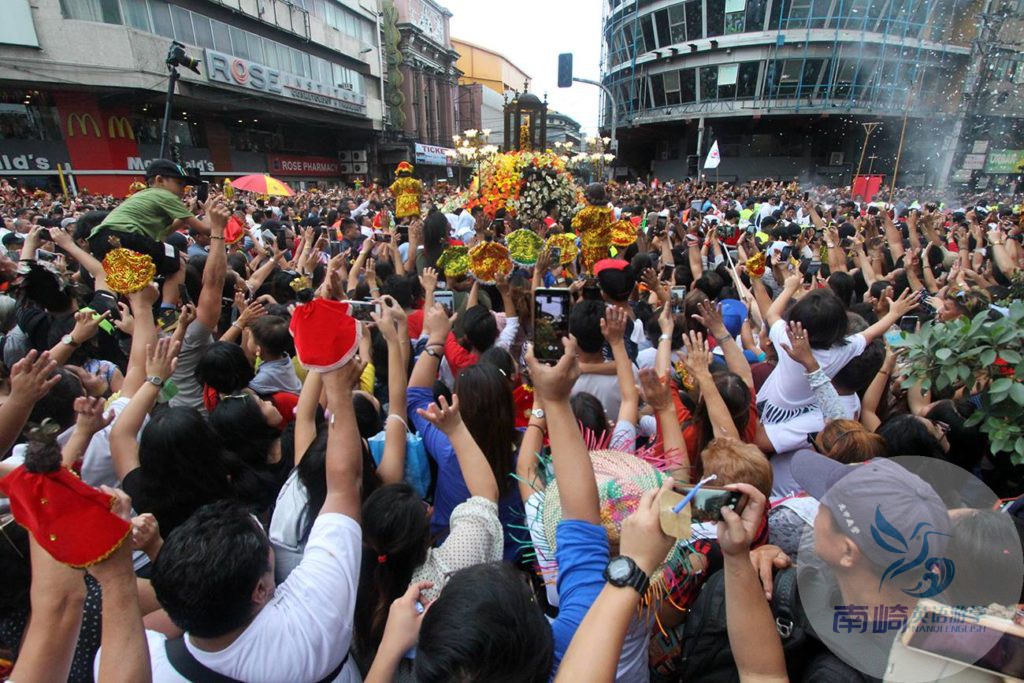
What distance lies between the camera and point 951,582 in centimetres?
126

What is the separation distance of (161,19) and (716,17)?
100ft

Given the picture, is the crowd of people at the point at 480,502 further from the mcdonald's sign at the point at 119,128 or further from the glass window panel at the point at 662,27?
the glass window panel at the point at 662,27

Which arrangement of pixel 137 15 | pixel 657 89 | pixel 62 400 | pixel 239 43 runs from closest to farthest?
1. pixel 62 400
2. pixel 137 15
3. pixel 239 43
4. pixel 657 89

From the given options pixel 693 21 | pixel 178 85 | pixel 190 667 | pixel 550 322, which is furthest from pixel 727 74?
pixel 190 667

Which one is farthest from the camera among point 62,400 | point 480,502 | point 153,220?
point 153,220

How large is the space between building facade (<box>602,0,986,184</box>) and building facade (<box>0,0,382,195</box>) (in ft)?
64.5

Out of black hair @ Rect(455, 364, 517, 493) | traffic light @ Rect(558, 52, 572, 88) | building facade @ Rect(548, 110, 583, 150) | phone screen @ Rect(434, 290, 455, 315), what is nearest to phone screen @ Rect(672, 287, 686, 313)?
phone screen @ Rect(434, 290, 455, 315)

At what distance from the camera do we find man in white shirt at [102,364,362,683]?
1.33 m

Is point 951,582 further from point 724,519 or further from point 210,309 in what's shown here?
point 210,309

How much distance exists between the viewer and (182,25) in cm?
2288

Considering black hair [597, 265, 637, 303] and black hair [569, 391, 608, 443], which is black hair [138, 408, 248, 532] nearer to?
black hair [569, 391, 608, 443]

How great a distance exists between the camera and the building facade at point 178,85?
1878 centimetres

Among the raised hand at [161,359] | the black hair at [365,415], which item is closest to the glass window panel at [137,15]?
the raised hand at [161,359]

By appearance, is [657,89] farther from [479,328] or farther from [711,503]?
[711,503]
